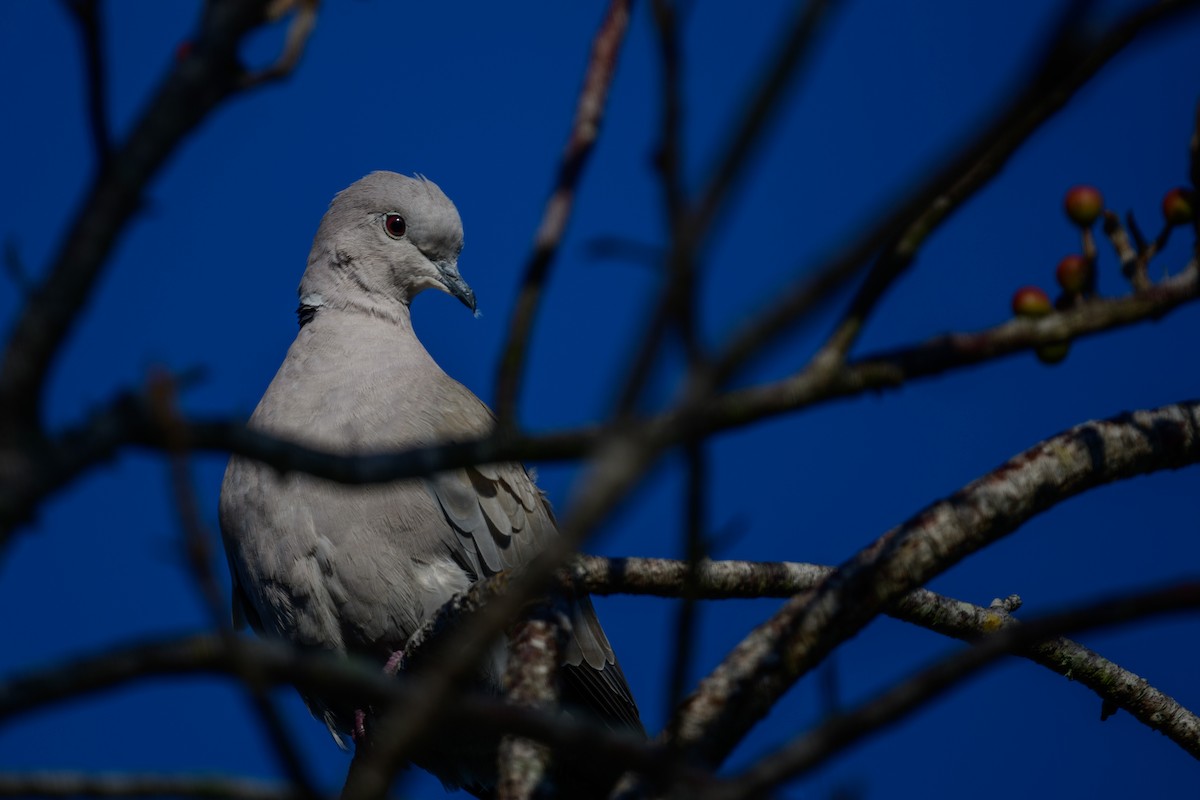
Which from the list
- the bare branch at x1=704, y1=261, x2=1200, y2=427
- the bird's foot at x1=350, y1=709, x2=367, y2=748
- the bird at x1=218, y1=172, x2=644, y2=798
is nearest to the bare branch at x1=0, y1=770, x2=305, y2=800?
the bare branch at x1=704, y1=261, x2=1200, y2=427

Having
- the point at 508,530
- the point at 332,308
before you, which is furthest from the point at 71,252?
the point at 332,308

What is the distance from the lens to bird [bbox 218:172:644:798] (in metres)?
4.54

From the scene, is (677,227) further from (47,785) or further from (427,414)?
(427,414)

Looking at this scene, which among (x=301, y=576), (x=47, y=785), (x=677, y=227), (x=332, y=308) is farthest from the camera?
(x=332, y=308)

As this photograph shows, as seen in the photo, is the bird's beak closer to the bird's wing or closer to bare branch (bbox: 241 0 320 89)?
the bird's wing

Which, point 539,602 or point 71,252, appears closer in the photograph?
point 71,252

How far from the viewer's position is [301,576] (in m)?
4.54

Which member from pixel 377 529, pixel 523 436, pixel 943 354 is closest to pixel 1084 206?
pixel 943 354

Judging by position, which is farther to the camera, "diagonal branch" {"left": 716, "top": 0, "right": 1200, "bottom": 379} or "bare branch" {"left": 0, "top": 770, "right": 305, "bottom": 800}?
"bare branch" {"left": 0, "top": 770, "right": 305, "bottom": 800}

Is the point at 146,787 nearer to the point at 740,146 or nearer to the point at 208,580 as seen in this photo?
the point at 208,580

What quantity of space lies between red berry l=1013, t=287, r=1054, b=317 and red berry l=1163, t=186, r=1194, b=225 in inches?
12.7

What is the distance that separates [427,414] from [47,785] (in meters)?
3.18

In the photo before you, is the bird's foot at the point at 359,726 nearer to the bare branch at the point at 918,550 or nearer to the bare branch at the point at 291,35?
the bare branch at the point at 918,550

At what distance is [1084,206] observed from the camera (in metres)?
2.16
